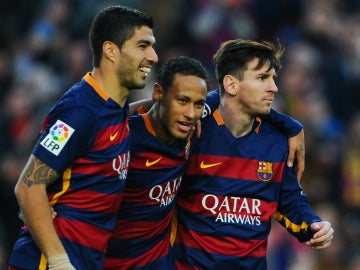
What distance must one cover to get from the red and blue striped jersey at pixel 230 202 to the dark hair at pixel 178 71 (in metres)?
0.45

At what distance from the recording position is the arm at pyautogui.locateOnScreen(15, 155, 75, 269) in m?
5.93

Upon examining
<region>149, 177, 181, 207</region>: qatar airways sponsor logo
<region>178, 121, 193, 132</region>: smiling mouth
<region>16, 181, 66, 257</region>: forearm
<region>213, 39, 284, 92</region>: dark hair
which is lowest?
<region>16, 181, 66, 257</region>: forearm

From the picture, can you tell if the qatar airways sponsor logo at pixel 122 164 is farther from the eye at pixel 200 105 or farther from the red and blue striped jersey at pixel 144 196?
the eye at pixel 200 105

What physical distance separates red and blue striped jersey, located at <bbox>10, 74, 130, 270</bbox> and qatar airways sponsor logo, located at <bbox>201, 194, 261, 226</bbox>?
84cm

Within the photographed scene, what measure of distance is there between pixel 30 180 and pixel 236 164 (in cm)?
168

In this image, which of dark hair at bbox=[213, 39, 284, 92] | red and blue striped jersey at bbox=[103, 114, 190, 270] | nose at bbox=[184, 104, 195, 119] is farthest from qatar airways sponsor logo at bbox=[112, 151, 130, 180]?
dark hair at bbox=[213, 39, 284, 92]

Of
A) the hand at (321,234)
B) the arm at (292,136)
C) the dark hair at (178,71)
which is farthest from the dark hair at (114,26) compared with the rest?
the hand at (321,234)

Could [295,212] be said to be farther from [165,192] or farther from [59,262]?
[59,262]

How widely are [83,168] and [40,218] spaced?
0.43 meters

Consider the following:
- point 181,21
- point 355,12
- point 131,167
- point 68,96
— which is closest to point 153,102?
point 131,167

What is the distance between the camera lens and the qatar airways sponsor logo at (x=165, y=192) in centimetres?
678

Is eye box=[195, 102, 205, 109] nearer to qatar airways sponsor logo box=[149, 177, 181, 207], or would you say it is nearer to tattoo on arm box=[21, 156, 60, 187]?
qatar airways sponsor logo box=[149, 177, 181, 207]

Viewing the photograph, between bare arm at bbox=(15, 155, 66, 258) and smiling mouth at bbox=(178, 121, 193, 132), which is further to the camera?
smiling mouth at bbox=(178, 121, 193, 132)

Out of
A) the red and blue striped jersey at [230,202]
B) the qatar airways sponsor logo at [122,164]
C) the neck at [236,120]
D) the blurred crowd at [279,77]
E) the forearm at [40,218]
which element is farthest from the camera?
the blurred crowd at [279,77]
